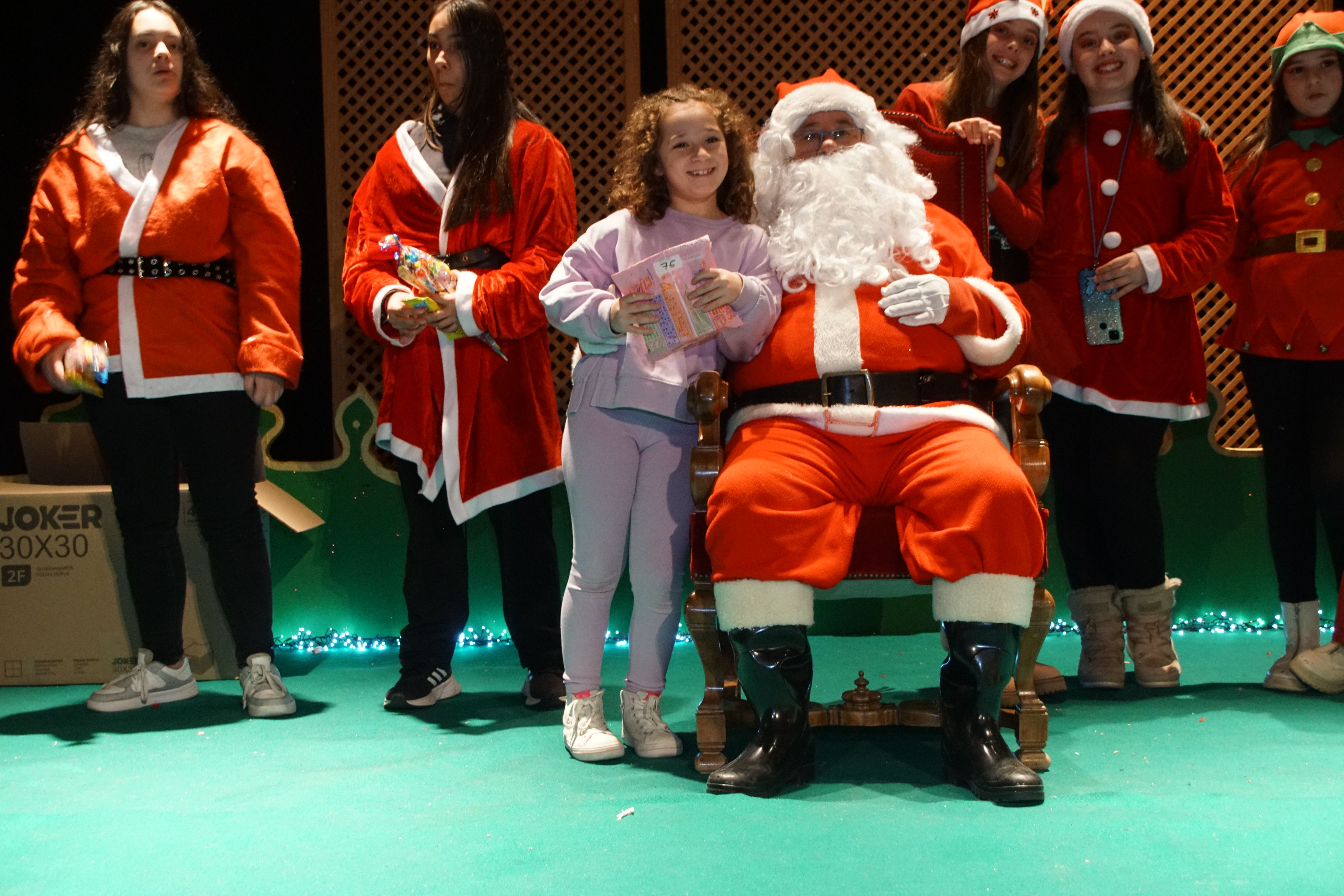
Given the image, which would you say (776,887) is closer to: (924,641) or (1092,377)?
(1092,377)

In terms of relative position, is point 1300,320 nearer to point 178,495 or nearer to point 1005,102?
point 1005,102

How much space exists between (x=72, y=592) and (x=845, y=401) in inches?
97.8

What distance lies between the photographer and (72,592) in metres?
3.60

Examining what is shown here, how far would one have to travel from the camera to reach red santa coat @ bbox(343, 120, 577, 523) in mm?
3107

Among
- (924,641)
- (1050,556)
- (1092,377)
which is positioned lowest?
(924,641)

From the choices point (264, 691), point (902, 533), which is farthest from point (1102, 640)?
point (264, 691)

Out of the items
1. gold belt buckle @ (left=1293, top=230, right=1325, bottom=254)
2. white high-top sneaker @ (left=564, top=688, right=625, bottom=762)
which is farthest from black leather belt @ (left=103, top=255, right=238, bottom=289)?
gold belt buckle @ (left=1293, top=230, right=1325, bottom=254)

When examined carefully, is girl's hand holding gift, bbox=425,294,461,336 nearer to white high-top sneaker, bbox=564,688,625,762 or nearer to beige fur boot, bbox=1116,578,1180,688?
white high-top sneaker, bbox=564,688,625,762

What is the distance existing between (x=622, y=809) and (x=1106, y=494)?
1.73 m

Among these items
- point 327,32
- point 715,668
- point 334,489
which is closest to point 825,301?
point 715,668

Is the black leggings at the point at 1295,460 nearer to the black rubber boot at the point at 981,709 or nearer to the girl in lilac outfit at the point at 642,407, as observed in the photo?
the black rubber boot at the point at 981,709

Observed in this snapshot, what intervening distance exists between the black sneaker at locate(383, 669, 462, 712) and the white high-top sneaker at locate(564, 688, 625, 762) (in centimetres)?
62

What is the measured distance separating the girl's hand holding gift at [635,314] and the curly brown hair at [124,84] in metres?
1.44

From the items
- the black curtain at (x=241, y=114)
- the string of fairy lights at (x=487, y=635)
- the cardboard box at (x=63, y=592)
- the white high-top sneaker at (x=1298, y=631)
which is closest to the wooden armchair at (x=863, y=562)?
the white high-top sneaker at (x=1298, y=631)
